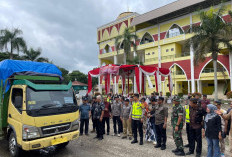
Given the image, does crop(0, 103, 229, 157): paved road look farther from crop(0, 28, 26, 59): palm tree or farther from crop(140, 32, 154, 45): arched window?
crop(140, 32, 154, 45): arched window

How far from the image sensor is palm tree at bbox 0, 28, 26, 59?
19562mm

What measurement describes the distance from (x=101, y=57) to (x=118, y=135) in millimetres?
31630

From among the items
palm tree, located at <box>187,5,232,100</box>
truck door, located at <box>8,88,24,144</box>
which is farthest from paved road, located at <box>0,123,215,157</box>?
palm tree, located at <box>187,5,232,100</box>

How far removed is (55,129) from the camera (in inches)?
170

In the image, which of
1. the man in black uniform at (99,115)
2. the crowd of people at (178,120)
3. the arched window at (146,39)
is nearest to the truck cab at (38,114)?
the man in black uniform at (99,115)

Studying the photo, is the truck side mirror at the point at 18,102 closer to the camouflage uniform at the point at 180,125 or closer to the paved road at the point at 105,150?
→ the paved road at the point at 105,150

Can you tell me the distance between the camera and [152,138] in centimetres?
589

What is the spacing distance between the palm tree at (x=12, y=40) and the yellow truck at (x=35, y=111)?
17.9m

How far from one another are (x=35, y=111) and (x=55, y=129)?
0.70 meters

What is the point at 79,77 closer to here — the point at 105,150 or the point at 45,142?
the point at 105,150

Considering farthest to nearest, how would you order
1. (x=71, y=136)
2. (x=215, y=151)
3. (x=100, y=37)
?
(x=100, y=37)
(x=71, y=136)
(x=215, y=151)

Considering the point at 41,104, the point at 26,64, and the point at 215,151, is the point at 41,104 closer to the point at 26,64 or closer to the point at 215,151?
the point at 26,64

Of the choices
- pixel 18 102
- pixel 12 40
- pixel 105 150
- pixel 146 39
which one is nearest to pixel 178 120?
pixel 105 150

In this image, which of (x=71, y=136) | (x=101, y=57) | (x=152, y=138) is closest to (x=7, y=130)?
(x=71, y=136)
